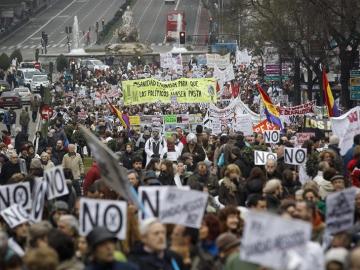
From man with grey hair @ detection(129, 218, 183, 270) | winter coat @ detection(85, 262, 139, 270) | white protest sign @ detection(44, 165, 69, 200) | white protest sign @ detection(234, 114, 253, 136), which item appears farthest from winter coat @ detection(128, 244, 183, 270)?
white protest sign @ detection(234, 114, 253, 136)

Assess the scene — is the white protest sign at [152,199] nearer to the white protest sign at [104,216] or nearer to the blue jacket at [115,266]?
the white protest sign at [104,216]

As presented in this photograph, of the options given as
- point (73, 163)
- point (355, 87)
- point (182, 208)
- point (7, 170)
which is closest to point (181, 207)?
point (182, 208)

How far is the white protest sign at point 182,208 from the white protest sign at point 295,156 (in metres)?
8.26

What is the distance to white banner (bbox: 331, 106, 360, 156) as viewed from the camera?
1992 centimetres

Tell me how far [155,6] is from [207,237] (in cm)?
11688

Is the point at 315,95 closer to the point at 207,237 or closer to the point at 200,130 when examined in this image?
the point at 200,130

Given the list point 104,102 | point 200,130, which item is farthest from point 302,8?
point 200,130

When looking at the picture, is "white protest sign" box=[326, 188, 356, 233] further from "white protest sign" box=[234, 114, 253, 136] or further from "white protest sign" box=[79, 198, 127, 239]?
"white protest sign" box=[234, 114, 253, 136]

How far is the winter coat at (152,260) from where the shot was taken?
10883 mm

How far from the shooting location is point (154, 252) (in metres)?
10.9

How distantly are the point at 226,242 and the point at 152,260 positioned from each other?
0.85 metres

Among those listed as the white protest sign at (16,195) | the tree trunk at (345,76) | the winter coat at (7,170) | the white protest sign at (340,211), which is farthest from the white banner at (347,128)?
the tree trunk at (345,76)

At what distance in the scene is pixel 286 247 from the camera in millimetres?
9602

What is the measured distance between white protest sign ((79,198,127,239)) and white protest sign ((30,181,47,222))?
1.78 m
